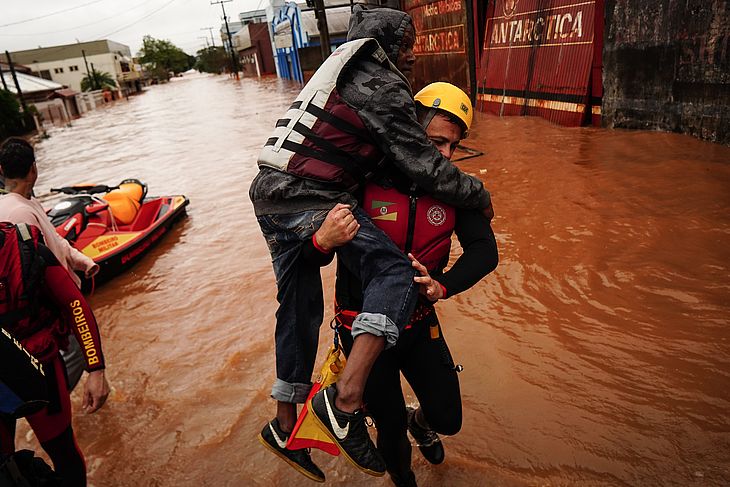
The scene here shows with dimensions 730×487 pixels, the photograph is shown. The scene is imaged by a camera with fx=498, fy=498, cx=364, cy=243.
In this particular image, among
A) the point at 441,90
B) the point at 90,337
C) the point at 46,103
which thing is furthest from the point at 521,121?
the point at 46,103

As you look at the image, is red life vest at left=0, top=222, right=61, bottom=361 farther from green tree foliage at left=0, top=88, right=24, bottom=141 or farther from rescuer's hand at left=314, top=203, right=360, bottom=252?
green tree foliage at left=0, top=88, right=24, bottom=141

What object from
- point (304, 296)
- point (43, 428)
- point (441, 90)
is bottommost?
point (43, 428)

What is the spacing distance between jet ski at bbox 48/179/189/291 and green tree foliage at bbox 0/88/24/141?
25.1 metres

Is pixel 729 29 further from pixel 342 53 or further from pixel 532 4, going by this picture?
pixel 342 53

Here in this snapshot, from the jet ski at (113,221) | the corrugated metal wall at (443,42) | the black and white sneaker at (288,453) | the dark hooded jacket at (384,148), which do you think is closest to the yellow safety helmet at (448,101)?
the dark hooded jacket at (384,148)

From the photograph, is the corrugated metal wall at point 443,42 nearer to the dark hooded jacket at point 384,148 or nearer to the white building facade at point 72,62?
the dark hooded jacket at point 384,148

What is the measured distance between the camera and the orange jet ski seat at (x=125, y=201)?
8383 millimetres

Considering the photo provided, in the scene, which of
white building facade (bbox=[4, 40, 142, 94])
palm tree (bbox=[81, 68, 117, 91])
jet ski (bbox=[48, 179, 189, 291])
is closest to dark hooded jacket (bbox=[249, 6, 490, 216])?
jet ski (bbox=[48, 179, 189, 291])

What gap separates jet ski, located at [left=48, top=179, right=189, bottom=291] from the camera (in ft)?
23.7

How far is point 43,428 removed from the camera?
2.57 meters

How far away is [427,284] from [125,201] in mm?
7815

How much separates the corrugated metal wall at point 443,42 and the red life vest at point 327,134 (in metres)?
13.7

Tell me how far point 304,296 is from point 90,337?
127 centimetres

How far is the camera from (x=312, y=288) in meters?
2.41
